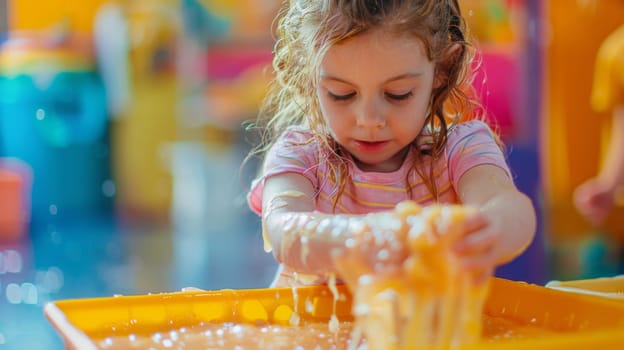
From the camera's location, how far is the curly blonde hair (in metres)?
1.08

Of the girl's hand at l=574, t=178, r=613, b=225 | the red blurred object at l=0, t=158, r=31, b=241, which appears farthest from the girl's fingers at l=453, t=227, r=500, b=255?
the red blurred object at l=0, t=158, r=31, b=241

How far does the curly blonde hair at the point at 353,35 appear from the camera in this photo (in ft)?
3.53

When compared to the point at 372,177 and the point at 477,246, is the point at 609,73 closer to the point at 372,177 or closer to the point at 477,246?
the point at 372,177

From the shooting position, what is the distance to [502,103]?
9.95ft

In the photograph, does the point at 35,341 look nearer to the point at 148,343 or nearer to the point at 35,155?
the point at 148,343

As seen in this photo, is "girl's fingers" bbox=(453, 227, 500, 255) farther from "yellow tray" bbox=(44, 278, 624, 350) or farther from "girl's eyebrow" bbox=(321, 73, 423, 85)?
"girl's eyebrow" bbox=(321, 73, 423, 85)

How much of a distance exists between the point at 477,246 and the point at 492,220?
0.41 ft

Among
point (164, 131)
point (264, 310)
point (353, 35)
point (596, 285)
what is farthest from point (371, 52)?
point (164, 131)

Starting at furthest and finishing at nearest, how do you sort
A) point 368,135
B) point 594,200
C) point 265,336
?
point 594,200 → point 368,135 → point 265,336

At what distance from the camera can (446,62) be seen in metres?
1.18

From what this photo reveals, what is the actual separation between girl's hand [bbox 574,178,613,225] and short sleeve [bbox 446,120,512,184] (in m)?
1.42

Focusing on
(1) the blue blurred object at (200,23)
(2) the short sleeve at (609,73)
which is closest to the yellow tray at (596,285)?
(2) the short sleeve at (609,73)

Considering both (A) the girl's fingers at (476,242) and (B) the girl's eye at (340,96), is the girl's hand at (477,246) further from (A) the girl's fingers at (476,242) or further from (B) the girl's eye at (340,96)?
(B) the girl's eye at (340,96)

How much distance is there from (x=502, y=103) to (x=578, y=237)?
0.53 metres
